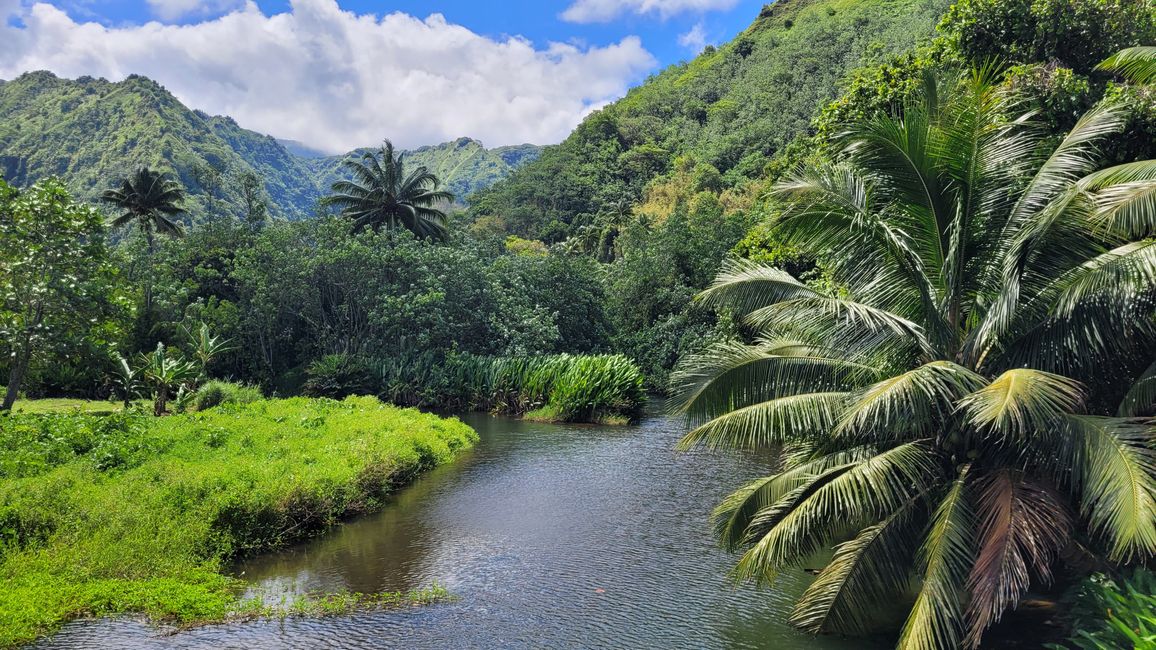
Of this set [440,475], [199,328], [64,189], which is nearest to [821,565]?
[440,475]

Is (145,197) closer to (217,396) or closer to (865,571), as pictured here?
(217,396)

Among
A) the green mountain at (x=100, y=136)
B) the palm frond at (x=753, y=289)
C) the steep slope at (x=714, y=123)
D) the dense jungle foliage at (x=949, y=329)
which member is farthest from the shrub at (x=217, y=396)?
the steep slope at (x=714, y=123)

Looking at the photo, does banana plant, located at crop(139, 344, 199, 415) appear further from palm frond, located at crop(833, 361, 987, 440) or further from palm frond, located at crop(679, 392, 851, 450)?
palm frond, located at crop(833, 361, 987, 440)

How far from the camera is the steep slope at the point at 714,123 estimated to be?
60.6 m

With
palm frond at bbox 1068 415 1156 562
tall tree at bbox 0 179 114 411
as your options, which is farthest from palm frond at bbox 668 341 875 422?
tall tree at bbox 0 179 114 411

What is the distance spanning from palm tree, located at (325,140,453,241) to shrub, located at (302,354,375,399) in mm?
8618

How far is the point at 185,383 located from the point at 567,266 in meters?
17.2

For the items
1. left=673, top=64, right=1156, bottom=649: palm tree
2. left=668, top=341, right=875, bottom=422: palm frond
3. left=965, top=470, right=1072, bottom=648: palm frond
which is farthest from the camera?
left=668, top=341, right=875, bottom=422: palm frond

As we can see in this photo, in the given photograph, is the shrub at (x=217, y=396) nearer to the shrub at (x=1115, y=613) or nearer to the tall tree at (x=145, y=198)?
the tall tree at (x=145, y=198)

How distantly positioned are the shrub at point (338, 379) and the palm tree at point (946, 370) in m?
23.2

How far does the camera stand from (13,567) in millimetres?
8398

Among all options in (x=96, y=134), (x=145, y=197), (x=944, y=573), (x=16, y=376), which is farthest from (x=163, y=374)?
(x=96, y=134)

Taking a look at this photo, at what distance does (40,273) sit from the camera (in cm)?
1956

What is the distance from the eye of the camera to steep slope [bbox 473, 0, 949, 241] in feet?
199
